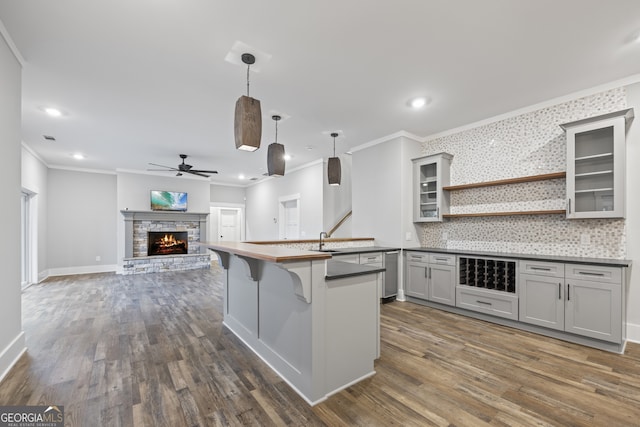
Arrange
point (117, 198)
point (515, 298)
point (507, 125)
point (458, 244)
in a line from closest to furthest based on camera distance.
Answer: point (515, 298) → point (507, 125) → point (458, 244) → point (117, 198)

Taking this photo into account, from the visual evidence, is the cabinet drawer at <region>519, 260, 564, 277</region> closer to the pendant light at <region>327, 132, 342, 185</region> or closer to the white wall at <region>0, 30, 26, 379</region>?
the pendant light at <region>327, 132, 342, 185</region>

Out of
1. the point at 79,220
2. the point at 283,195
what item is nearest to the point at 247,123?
the point at 283,195

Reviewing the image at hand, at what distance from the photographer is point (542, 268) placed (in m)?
3.14

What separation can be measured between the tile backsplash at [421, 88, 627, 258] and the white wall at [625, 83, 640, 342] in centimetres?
8

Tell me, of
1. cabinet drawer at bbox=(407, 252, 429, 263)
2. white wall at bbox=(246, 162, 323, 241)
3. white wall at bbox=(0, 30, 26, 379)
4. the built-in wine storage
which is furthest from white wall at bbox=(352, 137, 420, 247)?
white wall at bbox=(0, 30, 26, 379)

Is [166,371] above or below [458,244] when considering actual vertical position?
below

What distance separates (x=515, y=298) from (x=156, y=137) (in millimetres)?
5964

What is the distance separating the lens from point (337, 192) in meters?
7.21

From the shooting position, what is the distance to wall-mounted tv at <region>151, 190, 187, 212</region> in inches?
308

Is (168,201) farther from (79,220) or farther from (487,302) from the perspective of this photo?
(487,302)

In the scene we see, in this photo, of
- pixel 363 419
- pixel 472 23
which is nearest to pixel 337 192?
pixel 472 23

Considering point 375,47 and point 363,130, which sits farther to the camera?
point 363,130

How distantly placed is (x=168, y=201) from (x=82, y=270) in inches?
108

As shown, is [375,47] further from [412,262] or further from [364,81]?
[412,262]
